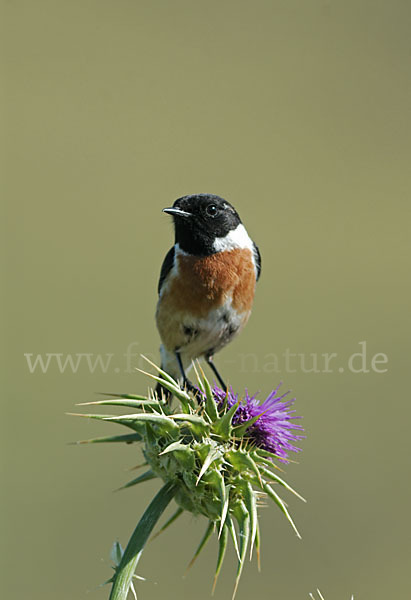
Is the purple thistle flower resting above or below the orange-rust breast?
below

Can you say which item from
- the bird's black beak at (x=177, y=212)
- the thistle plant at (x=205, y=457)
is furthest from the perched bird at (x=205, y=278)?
the thistle plant at (x=205, y=457)

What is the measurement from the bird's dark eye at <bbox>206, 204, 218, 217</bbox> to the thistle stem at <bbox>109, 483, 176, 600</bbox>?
2749 millimetres

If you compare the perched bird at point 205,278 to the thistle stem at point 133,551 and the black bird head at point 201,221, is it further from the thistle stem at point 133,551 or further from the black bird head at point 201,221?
the thistle stem at point 133,551

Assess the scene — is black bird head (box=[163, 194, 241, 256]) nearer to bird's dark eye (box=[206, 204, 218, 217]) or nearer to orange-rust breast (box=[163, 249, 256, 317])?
bird's dark eye (box=[206, 204, 218, 217])

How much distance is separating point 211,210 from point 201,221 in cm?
14

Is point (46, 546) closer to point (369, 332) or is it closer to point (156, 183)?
point (369, 332)

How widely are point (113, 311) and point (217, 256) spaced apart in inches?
324

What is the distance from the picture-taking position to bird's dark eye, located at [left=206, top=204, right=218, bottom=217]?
6145 mm

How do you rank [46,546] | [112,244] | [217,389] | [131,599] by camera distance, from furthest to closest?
[112,244]
[46,546]
[131,599]
[217,389]

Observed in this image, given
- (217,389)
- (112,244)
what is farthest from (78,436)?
(217,389)

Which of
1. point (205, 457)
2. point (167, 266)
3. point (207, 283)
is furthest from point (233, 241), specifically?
point (205, 457)

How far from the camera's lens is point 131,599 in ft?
26.2

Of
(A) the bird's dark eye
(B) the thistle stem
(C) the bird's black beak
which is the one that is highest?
(A) the bird's dark eye

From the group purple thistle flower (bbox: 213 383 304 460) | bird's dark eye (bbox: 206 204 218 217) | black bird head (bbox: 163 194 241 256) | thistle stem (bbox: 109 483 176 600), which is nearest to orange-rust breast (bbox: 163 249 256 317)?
black bird head (bbox: 163 194 241 256)
